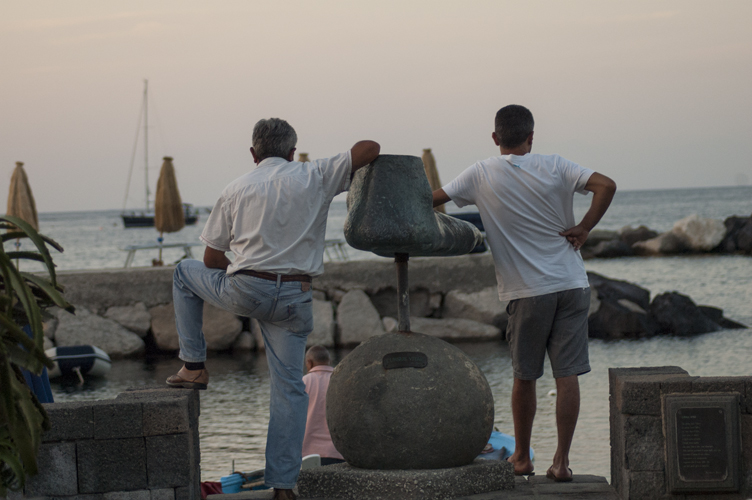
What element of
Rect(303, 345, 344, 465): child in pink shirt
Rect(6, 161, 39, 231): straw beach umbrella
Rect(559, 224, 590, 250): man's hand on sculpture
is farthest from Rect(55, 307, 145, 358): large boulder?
Rect(559, 224, 590, 250): man's hand on sculpture

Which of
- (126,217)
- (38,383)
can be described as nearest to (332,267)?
(38,383)

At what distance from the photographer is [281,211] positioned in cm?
384

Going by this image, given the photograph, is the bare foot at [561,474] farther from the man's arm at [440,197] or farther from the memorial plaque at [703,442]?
the man's arm at [440,197]

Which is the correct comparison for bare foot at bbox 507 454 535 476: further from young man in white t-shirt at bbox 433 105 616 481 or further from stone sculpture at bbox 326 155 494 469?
stone sculpture at bbox 326 155 494 469

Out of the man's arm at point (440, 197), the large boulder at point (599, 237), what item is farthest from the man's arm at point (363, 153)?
the large boulder at point (599, 237)

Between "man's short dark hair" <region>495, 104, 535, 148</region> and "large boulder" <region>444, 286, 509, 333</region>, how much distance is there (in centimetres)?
776

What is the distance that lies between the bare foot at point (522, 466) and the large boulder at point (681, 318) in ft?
29.1

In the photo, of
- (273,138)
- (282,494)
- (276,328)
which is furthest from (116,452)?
(273,138)

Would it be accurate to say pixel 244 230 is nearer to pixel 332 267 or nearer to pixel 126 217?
pixel 332 267

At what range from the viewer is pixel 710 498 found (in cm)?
388

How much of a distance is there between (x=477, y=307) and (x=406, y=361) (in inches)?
320

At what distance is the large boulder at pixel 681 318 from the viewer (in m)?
12.6

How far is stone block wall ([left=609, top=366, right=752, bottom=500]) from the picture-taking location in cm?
389

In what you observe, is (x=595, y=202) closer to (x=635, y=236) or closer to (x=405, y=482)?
(x=405, y=482)
